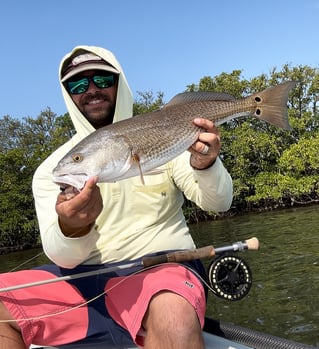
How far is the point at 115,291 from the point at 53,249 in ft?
1.63

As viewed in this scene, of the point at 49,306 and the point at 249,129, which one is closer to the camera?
the point at 49,306

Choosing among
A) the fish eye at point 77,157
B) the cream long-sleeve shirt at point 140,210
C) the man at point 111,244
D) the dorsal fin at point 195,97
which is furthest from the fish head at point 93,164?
the cream long-sleeve shirt at point 140,210

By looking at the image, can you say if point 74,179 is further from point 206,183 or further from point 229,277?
point 229,277

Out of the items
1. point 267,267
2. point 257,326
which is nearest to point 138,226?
point 257,326

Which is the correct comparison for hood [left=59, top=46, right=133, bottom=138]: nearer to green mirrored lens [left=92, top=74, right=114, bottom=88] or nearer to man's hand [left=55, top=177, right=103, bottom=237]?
green mirrored lens [left=92, top=74, right=114, bottom=88]

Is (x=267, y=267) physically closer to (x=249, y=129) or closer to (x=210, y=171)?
(x=210, y=171)

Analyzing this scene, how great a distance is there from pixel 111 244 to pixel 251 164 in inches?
1433

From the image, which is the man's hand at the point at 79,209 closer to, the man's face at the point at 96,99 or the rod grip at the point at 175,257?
the rod grip at the point at 175,257

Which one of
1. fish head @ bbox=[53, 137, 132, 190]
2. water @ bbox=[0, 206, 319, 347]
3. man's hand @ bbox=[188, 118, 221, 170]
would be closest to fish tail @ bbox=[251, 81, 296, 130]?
man's hand @ bbox=[188, 118, 221, 170]

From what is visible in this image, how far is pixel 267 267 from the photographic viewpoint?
9.73 m

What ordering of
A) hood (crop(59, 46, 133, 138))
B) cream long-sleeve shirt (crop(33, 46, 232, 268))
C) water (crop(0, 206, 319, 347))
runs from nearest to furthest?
cream long-sleeve shirt (crop(33, 46, 232, 268)) < hood (crop(59, 46, 133, 138)) < water (crop(0, 206, 319, 347))

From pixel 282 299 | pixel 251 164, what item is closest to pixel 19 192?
pixel 251 164

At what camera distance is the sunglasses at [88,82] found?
325 cm

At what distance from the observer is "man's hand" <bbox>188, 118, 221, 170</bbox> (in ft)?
8.55
